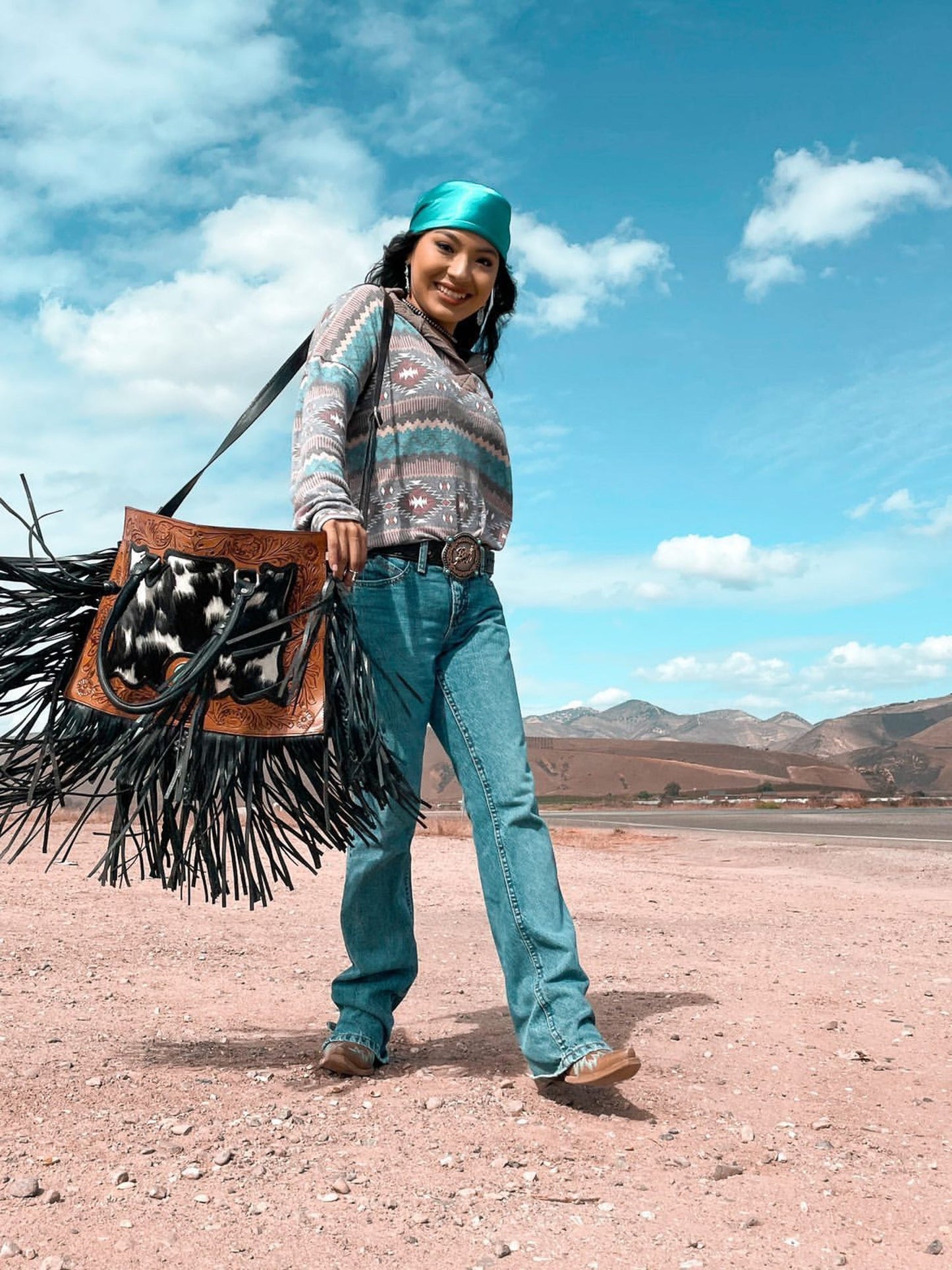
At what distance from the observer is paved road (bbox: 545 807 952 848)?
14.3 m

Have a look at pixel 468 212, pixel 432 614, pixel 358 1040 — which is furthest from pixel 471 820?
pixel 468 212

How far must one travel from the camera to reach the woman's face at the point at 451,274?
2.91 meters

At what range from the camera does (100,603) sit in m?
2.62

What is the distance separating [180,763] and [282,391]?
1.09m

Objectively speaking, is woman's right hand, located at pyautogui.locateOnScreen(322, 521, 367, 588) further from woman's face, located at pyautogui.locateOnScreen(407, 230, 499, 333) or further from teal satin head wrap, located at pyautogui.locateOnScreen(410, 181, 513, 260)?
teal satin head wrap, located at pyautogui.locateOnScreen(410, 181, 513, 260)

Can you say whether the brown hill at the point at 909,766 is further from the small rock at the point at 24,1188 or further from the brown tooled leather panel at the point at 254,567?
the small rock at the point at 24,1188

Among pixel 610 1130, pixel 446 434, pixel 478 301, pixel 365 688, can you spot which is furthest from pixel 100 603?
pixel 610 1130

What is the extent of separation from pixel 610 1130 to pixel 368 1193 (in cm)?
61

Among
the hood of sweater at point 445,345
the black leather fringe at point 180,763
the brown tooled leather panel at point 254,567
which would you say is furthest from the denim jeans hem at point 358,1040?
the hood of sweater at point 445,345

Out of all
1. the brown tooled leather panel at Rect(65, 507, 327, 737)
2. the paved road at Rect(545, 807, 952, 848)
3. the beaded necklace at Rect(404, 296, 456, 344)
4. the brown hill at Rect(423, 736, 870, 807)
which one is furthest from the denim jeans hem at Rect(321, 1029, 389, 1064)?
the brown hill at Rect(423, 736, 870, 807)

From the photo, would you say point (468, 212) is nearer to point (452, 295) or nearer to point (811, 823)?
point (452, 295)

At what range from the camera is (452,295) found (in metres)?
2.95

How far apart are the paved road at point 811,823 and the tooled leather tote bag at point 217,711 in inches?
434

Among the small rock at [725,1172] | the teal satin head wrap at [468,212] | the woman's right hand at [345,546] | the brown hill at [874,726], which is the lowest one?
the small rock at [725,1172]
